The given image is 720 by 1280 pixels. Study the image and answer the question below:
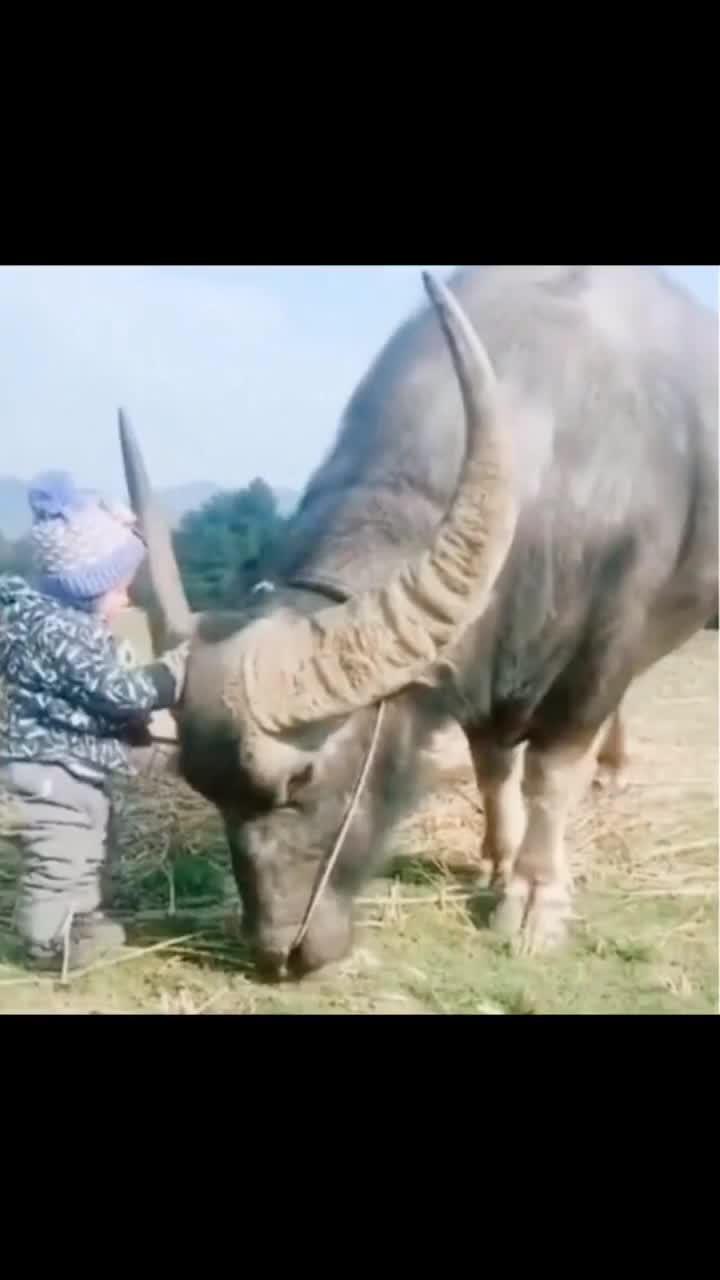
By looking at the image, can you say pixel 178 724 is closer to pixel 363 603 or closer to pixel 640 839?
pixel 363 603

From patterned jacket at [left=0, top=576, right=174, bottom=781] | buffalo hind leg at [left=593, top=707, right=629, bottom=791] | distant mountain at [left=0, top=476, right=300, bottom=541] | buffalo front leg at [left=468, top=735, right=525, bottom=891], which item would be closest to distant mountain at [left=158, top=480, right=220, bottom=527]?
distant mountain at [left=0, top=476, right=300, bottom=541]

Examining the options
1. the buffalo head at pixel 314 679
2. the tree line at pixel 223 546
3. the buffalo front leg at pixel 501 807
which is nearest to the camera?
the buffalo head at pixel 314 679

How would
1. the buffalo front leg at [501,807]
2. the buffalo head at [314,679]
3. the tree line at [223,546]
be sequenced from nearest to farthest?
the buffalo head at [314,679]
the tree line at [223,546]
the buffalo front leg at [501,807]

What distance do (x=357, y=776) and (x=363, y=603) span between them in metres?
0.22

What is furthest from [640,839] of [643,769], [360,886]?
[360,886]

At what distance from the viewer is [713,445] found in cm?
253

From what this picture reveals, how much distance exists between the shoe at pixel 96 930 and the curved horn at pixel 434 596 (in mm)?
429

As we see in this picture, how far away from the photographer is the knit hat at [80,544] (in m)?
2.40

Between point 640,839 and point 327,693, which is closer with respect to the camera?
point 327,693

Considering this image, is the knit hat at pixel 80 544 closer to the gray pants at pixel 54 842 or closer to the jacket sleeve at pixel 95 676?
the jacket sleeve at pixel 95 676

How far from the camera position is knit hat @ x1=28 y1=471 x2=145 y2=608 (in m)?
A: 2.40

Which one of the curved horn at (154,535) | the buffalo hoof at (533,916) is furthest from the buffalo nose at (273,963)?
the curved horn at (154,535)

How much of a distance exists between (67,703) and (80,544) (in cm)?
20

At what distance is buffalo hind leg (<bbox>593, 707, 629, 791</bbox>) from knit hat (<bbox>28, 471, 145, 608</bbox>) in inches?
26.2
